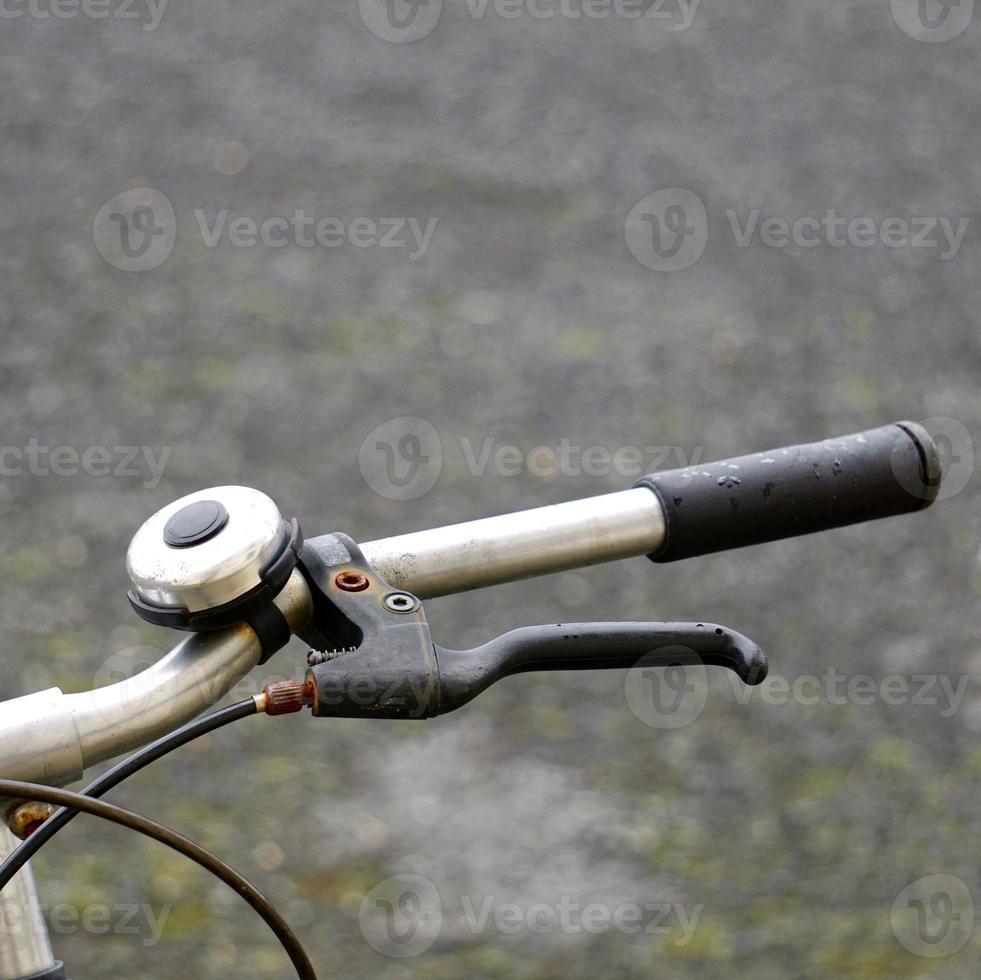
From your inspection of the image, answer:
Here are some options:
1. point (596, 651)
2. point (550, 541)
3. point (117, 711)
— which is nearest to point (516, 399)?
point (550, 541)

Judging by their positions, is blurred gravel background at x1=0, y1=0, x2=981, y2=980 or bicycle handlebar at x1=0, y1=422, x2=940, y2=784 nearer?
bicycle handlebar at x1=0, y1=422, x2=940, y2=784

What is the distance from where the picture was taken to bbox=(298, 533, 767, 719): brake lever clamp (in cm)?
96

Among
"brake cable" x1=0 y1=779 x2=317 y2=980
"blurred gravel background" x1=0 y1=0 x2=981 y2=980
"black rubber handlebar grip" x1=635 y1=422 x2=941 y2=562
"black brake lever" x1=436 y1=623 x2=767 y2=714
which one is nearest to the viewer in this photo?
"brake cable" x1=0 y1=779 x2=317 y2=980

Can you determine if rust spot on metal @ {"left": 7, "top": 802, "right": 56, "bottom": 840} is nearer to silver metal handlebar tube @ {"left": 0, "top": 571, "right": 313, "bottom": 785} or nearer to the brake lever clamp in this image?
silver metal handlebar tube @ {"left": 0, "top": 571, "right": 313, "bottom": 785}

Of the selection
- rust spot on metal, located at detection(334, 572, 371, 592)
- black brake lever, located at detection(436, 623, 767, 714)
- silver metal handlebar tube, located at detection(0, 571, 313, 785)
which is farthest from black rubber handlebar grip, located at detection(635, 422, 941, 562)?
silver metal handlebar tube, located at detection(0, 571, 313, 785)

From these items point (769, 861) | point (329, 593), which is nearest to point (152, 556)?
point (329, 593)

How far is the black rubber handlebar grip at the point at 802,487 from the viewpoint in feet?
3.91

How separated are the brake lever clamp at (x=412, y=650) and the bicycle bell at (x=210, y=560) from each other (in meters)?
0.07

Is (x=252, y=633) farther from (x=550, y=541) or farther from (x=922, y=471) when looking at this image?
(x=922, y=471)

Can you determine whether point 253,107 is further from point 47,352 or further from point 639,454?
point 639,454

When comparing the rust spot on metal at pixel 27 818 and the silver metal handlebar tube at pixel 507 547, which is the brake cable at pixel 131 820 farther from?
the silver metal handlebar tube at pixel 507 547

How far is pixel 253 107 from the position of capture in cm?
559

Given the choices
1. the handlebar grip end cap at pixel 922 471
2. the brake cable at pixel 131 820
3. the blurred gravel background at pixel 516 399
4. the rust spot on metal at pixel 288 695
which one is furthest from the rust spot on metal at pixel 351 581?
the blurred gravel background at pixel 516 399

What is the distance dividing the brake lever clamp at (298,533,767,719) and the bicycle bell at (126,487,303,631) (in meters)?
0.07
